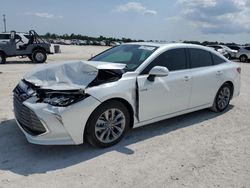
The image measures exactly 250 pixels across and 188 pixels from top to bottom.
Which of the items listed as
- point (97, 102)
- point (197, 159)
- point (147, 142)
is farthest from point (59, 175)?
point (197, 159)

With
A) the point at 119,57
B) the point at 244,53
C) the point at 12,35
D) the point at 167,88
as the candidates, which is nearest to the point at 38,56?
the point at 12,35

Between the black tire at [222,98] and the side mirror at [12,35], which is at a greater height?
the side mirror at [12,35]

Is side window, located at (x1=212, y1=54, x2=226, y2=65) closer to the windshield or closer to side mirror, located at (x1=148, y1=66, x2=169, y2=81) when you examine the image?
the windshield

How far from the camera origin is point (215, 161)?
405 cm

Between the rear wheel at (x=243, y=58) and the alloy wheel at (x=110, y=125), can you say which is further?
the rear wheel at (x=243, y=58)

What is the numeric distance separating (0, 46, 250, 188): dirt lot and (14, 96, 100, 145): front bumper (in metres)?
0.28

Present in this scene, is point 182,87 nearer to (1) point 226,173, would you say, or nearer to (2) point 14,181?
(1) point 226,173

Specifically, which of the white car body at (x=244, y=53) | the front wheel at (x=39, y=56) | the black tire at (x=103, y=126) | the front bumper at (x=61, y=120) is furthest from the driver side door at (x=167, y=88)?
the white car body at (x=244, y=53)

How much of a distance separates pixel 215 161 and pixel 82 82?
7.04 ft

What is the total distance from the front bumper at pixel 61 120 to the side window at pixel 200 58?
2478 mm

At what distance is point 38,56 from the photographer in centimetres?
1762

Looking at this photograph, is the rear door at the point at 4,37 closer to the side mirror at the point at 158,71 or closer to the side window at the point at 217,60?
the side window at the point at 217,60

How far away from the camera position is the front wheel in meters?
17.5

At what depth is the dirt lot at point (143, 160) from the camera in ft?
11.4
